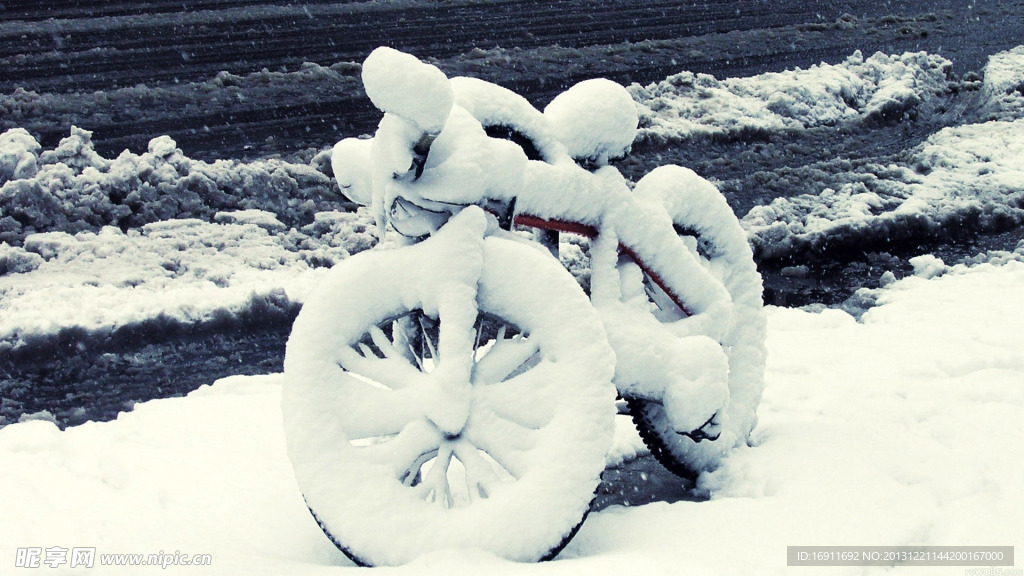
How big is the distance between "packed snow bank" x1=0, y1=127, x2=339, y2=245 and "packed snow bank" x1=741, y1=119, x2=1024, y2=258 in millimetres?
2805

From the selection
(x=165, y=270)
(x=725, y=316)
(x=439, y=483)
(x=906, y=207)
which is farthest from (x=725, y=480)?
(x=906, y=207)

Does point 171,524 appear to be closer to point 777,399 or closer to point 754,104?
point 777,399

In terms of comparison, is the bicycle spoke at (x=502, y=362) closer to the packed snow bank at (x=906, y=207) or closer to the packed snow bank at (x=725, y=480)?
the packed snow bank at (x=725, y=480)

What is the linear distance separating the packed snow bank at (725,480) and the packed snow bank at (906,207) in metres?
1.90

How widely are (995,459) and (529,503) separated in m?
1.43

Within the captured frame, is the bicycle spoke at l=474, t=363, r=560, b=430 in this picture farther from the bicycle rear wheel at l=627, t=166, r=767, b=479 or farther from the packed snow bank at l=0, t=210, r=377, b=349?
the packed snow bank at l=0, t=210, r=377, b=349

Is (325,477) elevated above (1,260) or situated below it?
above

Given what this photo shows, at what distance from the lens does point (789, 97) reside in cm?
901

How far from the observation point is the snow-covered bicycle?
8.42ft

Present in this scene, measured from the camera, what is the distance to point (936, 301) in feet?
16.5

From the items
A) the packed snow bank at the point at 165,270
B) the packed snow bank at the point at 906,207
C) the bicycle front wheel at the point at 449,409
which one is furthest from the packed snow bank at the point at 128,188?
the bicycle front wheel at the point at 449,409

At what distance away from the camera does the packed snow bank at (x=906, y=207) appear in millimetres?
6223

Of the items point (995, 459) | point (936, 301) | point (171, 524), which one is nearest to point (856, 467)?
point (995, 459)

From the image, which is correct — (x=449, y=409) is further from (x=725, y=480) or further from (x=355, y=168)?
(x=725, y=480)
